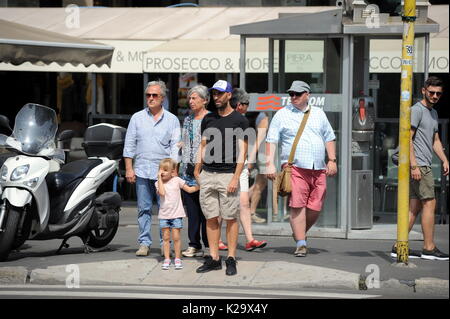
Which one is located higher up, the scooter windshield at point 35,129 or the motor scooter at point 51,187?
the scooter windshield at point 35,129

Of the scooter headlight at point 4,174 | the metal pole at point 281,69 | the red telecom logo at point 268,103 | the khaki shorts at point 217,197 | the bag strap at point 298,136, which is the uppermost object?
the metal pole at point 281,69

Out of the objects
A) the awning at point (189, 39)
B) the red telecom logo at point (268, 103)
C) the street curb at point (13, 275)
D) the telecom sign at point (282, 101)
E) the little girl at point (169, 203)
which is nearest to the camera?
the street curb at point (13, 275)

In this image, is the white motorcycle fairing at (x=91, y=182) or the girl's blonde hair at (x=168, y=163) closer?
the girl's blonde hair at (x=168, y=163)

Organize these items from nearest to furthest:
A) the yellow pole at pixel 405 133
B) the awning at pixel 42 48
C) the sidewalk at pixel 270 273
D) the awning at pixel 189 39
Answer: the sidewalk at pixel 270 273
the yellow pole at pixel 405 133
the awning at pixel 42 48
the awning at pixel 189 39

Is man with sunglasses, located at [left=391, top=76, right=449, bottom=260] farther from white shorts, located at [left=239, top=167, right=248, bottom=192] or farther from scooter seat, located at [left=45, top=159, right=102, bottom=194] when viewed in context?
scooter seat, located at [left=45, top=159, right=102, bottom=194]

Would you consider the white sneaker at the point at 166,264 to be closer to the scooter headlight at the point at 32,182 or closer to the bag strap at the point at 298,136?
the scooter headlight at the point at 32,182

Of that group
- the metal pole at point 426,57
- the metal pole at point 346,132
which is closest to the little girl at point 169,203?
the metal pole at point 346,132

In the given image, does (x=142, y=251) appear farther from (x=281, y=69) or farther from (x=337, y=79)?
(x=337, y=79)

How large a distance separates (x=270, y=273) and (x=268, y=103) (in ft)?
10.9

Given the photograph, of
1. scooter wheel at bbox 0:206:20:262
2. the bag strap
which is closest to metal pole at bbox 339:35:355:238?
the bag strap

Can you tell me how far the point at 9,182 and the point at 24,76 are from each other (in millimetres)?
10832

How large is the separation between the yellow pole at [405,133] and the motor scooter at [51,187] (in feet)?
10.4

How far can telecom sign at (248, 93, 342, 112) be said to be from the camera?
41.5 ft

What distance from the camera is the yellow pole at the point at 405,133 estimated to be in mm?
10148
